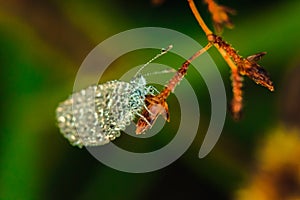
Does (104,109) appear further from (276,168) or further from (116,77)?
(276,168)

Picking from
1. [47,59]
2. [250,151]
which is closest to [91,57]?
[47,59]

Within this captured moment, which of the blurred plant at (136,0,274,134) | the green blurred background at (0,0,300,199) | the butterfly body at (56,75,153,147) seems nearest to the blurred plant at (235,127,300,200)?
the green blurred background at (0,0,300,199)

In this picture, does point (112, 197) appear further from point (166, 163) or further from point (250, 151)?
point (250, 151)

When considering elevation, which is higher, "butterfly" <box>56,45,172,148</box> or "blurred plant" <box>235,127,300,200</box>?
"blurred plant" <box>235,127,300,200</box>

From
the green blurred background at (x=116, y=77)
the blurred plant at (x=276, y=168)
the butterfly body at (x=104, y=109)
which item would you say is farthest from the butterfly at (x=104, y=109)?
the blurred plant at (x=276, y=168)

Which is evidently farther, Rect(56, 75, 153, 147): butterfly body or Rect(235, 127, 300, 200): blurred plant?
Rect(235, 127, 300, 200): blurred plant

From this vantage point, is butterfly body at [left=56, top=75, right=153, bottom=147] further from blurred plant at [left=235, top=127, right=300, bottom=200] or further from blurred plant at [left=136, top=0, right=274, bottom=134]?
blurred plant at [left=235, top=127, right=300, bottom=200]

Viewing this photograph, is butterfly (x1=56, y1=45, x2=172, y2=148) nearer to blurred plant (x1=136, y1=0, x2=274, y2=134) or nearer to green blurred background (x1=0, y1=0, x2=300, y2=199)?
blurred plant (x1=136, y1=0, x2=274, y2=134)
